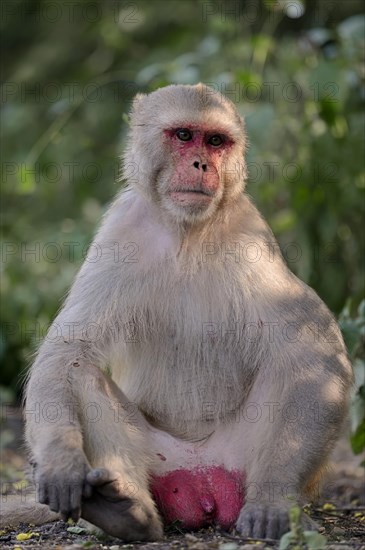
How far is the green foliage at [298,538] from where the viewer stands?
14.3 feet

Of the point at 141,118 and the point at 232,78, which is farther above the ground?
the point at 232,78

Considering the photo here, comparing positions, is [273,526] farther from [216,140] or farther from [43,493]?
[216,140]

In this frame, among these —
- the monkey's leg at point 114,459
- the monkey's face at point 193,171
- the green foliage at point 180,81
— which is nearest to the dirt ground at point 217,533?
the monkey's leg at point 114,459

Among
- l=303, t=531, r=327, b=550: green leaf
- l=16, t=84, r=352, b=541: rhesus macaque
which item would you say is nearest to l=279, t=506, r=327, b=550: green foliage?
l=303, t=531, r=327, b=550: green leaf

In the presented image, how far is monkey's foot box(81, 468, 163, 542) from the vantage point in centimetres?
489

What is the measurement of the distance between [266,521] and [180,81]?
164 inches

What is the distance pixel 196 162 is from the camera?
5.61 metres

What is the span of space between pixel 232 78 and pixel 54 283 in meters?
2.62

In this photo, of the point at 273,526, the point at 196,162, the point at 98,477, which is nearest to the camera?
the point at 98,477

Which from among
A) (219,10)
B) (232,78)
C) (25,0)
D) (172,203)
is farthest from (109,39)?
(172,203)

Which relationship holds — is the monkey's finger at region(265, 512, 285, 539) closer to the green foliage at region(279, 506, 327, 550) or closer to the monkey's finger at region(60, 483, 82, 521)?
the green foliage at region(279, 506, 327, 550)

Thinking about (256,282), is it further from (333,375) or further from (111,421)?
(111,421)

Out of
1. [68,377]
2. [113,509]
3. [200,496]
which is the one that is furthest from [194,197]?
[113,509]

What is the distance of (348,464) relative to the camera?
26.8 feet
